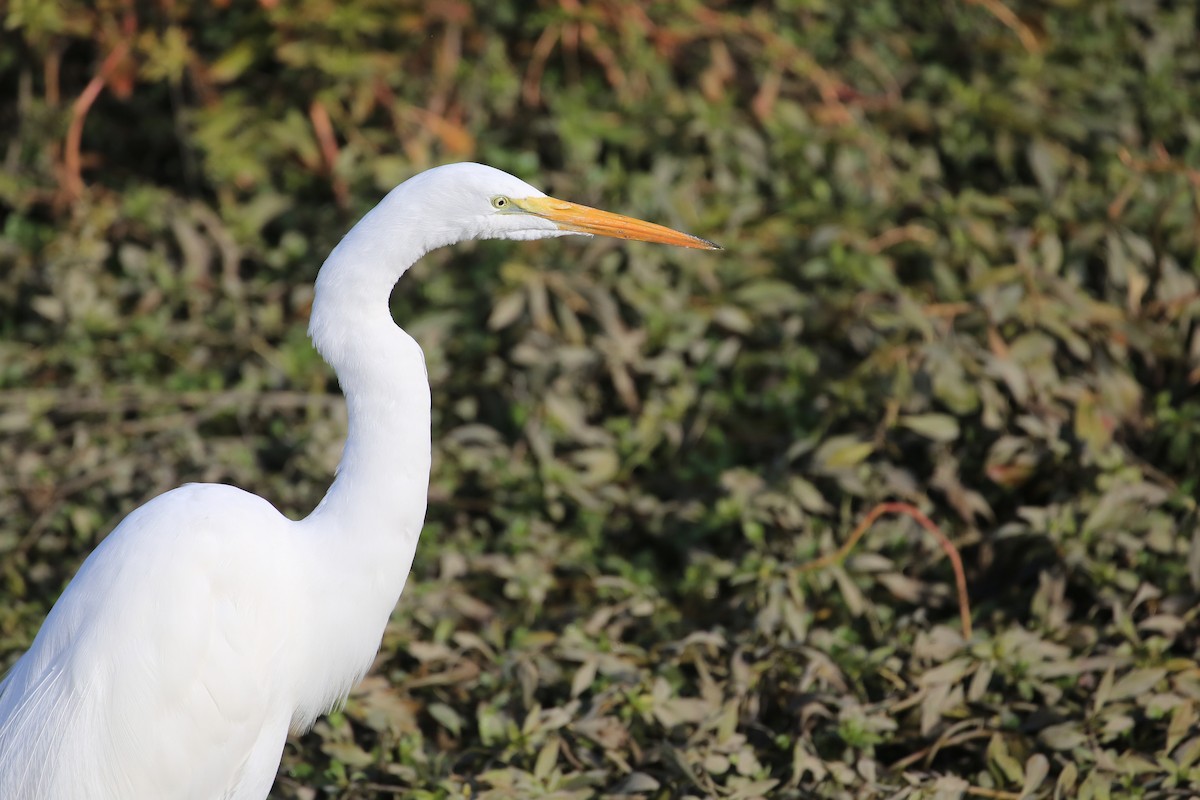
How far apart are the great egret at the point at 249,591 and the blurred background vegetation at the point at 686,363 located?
0.44m

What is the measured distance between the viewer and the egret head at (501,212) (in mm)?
2051

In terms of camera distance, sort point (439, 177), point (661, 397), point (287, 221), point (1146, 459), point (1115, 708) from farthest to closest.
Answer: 1. point (287, 221)
2. point (661, 397)
3. point (1146, 459)
4. point (1115, 708)
5. point (439, 177)

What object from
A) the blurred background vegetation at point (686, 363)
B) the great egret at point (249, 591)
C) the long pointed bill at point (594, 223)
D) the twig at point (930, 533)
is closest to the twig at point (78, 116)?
the blurred background vegetation at point (686, 363)

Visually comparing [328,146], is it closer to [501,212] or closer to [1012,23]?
[501,212]

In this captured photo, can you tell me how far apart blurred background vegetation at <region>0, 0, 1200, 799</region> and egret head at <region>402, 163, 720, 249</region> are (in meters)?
0.94

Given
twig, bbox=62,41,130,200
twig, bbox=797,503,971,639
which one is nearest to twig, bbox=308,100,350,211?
Answer: twig, bbox=62,41,130,200

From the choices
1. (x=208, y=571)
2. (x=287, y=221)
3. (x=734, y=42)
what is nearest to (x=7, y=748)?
(x=208, y=571)

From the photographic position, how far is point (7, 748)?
2084mm

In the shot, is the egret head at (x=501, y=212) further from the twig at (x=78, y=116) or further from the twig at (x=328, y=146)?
the twig at (x=78, y=116)

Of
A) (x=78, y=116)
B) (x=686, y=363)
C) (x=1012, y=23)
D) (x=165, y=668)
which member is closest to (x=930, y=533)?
(x=686, y=363)

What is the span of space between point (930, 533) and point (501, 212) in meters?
1.37

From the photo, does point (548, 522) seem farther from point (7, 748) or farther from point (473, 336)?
point (7, 748)

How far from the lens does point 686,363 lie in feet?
11.5

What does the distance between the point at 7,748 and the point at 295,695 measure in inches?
18.1
